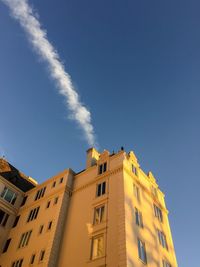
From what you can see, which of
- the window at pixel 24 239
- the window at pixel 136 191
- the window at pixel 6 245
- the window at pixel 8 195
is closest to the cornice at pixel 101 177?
the window at pixel 136 191

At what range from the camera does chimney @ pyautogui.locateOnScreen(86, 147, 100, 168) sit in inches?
1760

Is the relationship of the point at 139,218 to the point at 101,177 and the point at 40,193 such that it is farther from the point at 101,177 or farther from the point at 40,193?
the point at 40,193

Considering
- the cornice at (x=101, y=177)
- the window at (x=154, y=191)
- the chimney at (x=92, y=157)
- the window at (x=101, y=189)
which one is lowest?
the window at (x=101, y=189)

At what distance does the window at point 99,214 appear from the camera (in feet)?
106

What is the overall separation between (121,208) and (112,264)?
21.7ft

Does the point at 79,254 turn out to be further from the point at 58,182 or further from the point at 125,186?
the point at 58,182

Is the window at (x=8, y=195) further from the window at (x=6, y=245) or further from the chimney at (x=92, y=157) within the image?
the chimney at (x=92, y=157)

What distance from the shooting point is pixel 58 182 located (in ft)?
145

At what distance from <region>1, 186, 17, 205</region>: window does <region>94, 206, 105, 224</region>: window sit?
20.3 meters

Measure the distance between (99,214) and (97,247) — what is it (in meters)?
4.63

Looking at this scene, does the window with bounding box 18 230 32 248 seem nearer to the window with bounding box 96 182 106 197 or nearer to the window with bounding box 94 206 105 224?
the window with bounding box 94 206 105 224

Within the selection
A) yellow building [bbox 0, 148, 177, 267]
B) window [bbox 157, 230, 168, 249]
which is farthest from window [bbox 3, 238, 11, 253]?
window [bbox 157, 230, 168, 249]

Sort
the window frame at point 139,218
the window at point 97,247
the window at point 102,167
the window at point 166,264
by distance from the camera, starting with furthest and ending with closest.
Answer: the window at point 102,167 < the window at point 166,264 < the window frame at point 139,218 < the window at point 97,247

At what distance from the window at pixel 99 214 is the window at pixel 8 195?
20.3 meters
